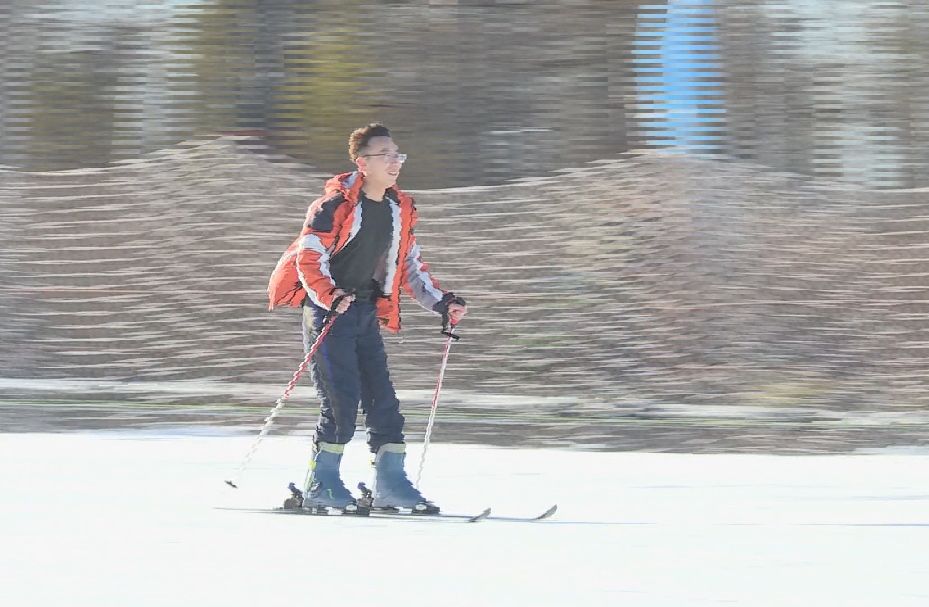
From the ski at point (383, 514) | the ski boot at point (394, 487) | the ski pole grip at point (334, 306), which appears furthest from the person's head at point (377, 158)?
the ski at point (383, 514)

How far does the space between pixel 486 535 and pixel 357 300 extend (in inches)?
48.9

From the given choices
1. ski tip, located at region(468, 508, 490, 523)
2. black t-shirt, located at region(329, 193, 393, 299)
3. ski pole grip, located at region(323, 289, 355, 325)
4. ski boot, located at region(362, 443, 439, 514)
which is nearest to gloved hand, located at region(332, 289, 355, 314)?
ski pole grip, located at region(323, 289, 355, 325)

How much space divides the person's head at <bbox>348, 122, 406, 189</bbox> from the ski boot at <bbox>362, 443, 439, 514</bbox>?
3.93 feet

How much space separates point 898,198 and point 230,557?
572 inches

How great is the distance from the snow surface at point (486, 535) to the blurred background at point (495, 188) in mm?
5066

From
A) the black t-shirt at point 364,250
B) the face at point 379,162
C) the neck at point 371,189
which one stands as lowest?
the black t-shirt at point 364,250

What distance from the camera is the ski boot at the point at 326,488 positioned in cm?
721

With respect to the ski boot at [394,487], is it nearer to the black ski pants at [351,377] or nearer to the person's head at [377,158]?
the black ski pants at [351,377]

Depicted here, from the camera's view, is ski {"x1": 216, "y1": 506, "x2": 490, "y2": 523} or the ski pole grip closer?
the ski pole grip

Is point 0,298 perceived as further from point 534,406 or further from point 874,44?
point 874,44

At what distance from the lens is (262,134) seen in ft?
66.0

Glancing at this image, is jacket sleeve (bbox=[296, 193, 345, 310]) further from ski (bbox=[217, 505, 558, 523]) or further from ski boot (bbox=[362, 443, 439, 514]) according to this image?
ski (bbox=[217, 505, 558, 523])

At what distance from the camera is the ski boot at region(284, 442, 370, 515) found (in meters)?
7.21

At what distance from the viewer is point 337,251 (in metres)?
7.11
